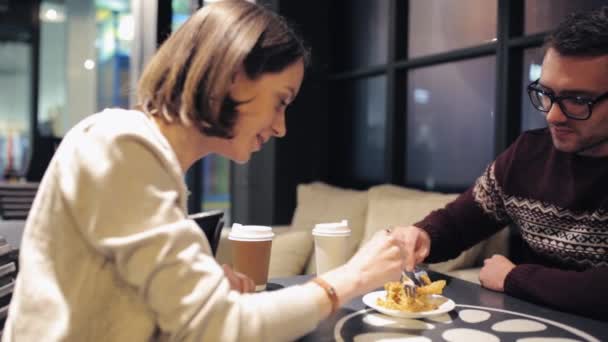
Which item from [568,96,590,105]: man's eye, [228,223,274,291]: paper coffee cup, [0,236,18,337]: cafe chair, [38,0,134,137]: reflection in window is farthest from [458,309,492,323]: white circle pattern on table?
[38,0,134,137]: reflection in window

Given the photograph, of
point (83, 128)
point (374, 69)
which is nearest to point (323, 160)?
point (374, 69)

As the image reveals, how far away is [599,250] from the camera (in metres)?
1.40

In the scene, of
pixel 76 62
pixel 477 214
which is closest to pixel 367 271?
pixel 477 214

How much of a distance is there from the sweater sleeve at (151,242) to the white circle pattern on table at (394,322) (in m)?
0.30

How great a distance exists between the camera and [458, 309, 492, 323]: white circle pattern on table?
3.27 ft

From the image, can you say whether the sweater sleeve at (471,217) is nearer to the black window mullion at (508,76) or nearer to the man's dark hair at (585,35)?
the man's dark hair at (585,35)

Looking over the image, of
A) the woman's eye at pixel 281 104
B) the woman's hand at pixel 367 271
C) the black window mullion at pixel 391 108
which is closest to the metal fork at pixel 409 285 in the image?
the woman's hand at pixel 367 271

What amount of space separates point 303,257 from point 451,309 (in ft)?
5.18

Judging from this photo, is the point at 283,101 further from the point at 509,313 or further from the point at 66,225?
the point at 509,313

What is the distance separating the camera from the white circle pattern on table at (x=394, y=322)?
3.15ft

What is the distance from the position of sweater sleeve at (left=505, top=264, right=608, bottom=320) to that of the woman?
0.48m

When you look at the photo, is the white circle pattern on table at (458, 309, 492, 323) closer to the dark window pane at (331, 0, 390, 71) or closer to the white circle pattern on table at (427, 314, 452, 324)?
the white circle pattern on table at (427, 314, 452, 324)

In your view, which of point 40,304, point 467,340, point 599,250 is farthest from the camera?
point 599,250

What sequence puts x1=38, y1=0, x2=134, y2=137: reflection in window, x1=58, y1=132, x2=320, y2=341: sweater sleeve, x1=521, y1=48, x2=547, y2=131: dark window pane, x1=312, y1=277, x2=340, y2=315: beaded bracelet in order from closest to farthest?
x1=58, y1=132, x2=320, y2=341: sweater sleeve, x1=312, y1=277, x2=340, y2=315: beaded bracelet, x1=521, y1=48, x2=547, y2=131: dark window pane, x1=38, y1=0, x2=134, y2=137: reflection in window
